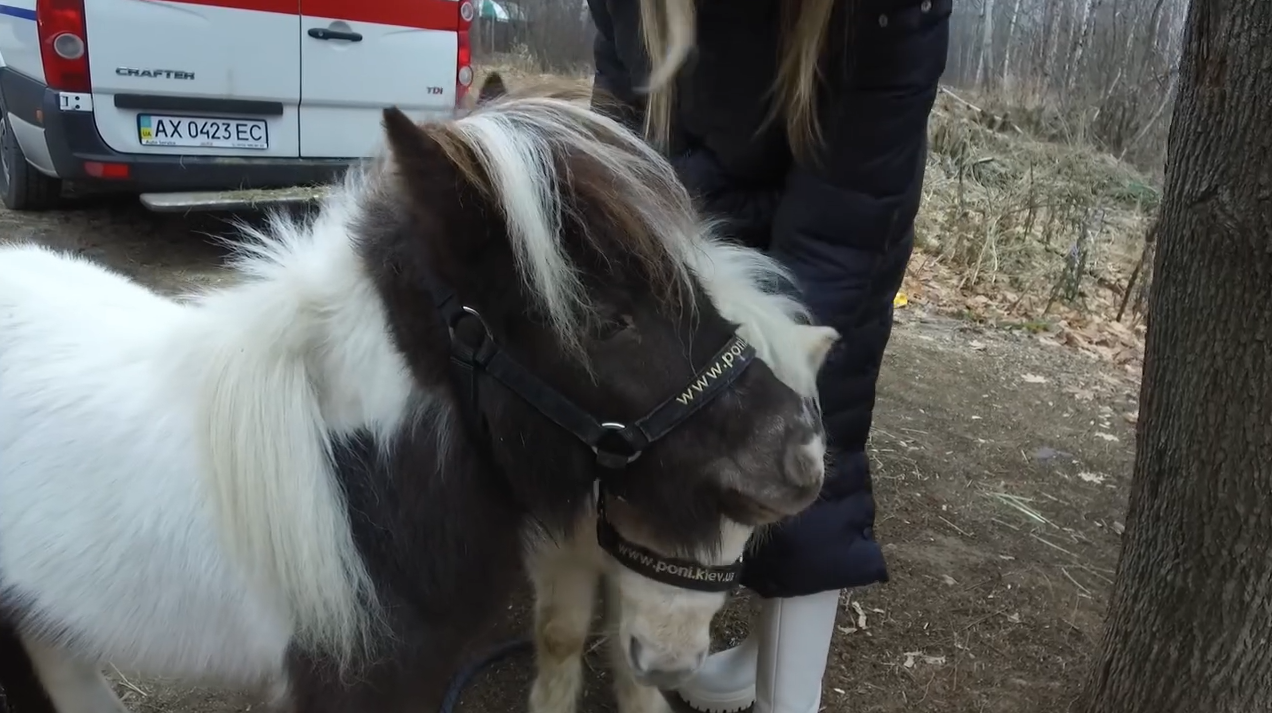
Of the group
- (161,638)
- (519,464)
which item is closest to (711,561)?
(519,464)

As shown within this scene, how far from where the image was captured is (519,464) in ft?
4.44

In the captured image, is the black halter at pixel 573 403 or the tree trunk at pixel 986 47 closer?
the black halter at pixel 573 403

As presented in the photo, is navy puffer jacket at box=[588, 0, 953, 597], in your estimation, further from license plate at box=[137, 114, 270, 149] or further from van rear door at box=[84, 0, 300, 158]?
license plate at box=[137, 114, 270, 149]

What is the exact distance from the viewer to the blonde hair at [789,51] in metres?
1.59

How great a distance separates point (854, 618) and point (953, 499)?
89 cm

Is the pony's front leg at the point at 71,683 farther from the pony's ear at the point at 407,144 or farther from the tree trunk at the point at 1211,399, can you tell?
the tree trunk at the point at 1211,399

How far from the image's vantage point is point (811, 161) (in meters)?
1.71

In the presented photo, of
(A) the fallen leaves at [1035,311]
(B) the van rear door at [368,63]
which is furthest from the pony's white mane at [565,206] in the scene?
(B) the van rear door at [368,63]

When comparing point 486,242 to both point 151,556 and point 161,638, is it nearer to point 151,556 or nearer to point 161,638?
point 151,556

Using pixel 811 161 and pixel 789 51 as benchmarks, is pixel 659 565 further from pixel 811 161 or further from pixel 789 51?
pixel 789 51

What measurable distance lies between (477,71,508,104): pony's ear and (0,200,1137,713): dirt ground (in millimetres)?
1637

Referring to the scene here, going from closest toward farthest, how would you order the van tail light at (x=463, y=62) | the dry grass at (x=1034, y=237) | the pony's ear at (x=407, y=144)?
the pony's ear at (x=407, y=144)
the dry grass at (x=1034, y=237)
the van tail light at (x=463, y=62)

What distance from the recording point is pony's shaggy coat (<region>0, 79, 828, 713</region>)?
128 cm

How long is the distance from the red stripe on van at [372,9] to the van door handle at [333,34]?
0.08 metres
